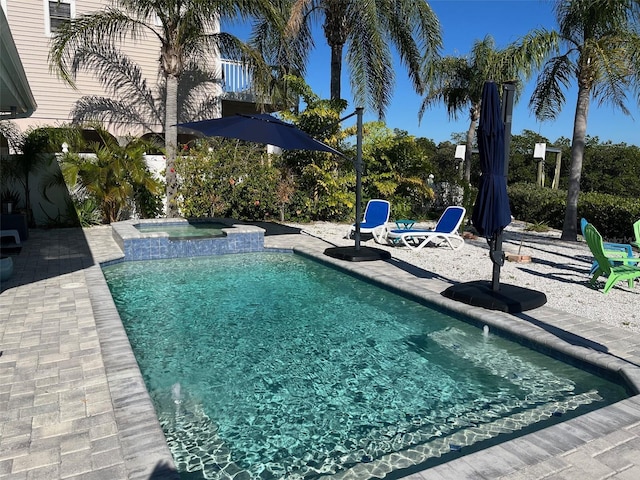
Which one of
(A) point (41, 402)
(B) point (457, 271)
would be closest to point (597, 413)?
(A) point (41, 402)

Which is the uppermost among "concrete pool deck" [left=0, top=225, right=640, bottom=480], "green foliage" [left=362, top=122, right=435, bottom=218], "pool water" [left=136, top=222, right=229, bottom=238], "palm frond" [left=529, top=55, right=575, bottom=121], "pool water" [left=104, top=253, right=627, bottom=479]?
"palm frond" [left=529, top=55, right=575, bottom=121]

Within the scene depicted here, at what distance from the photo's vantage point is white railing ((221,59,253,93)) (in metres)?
18.4

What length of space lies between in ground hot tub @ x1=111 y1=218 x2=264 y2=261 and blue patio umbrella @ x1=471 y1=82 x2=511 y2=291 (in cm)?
574

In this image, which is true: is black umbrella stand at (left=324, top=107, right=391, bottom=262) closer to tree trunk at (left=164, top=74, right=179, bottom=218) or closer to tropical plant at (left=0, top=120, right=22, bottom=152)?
tree trunk at (left=164, top=74, right=179, bottom=218)

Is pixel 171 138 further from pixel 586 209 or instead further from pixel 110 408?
pixel 586 209

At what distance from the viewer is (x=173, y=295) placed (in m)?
7.20

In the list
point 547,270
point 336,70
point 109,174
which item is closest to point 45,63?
point 109,174

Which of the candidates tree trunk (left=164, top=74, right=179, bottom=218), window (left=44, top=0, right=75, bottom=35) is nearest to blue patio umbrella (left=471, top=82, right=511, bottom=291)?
tree trunk (left=164, top=74, right=179, bottom=218)

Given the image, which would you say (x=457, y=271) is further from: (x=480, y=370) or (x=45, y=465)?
(x=45, y=465)

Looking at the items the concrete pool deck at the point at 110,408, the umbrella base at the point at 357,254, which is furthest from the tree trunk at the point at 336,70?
the concrete pool deck at the point at 110,408

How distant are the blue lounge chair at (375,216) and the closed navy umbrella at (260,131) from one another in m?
2.51

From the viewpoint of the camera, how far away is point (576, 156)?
12258 millimetres

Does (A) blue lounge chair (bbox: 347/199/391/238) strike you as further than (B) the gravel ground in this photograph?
Yes

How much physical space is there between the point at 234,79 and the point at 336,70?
5.01 meters
